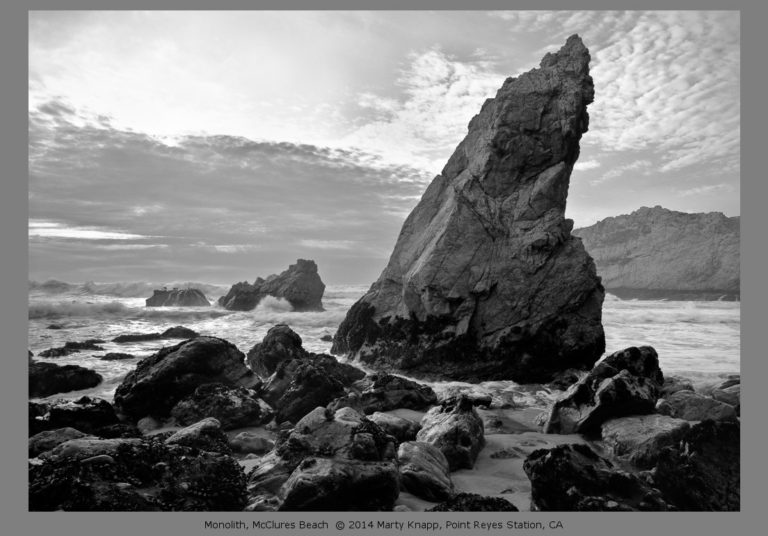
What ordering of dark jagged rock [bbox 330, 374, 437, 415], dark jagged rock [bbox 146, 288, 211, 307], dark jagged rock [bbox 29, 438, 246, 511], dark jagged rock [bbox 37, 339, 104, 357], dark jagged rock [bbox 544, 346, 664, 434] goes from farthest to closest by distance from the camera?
dark jagged rock [bbox 146, 288, 211, 307], dark jagged rock [bbox 37, 339, 104, 357], dark jagged rock [bbox 330, 374, 437, 415], dark jagged rock [bbox 544, 346, 664, 434], dark jagged rock [bbox 29, 438, 246, 511]

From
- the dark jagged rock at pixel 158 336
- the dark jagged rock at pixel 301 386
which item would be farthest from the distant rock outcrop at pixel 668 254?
the dark jagged rock at pixel 301 386

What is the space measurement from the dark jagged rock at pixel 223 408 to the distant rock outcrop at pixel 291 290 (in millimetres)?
31849

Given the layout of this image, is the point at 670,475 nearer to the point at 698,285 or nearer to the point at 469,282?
the point at 469,282

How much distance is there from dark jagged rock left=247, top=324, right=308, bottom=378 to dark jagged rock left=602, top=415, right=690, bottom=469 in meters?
9.68

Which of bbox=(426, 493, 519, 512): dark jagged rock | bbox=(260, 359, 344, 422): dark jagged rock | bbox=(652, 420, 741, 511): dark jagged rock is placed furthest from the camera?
bbox=(260, 359, 344, 422): dark jagged rock

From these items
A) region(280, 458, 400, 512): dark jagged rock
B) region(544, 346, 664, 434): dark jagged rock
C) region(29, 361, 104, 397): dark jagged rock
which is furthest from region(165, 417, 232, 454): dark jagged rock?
region(29, 361, 104, 397): dark jagged rock

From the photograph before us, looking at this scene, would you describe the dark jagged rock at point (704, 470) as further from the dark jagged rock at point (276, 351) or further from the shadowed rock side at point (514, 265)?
the dark jagged rock at point (276, 351)

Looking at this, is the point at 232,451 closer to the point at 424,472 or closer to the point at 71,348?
the point at 424,472

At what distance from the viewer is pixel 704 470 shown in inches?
229

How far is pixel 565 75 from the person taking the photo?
15945 mm

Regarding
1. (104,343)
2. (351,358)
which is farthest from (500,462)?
(104,343)

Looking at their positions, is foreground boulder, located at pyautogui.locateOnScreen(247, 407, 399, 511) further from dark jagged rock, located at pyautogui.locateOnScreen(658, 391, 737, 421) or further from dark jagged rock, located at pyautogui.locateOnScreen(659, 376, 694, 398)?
dark jagged rock, located at pyautogui.locateOnScreen(659, 376, 694, 398)

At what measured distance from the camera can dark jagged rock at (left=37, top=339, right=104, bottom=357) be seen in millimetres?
17172

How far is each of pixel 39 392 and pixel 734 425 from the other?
47.0ft
